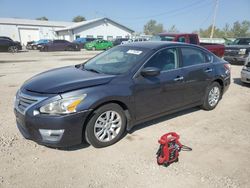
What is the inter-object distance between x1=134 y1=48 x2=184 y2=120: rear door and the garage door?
45953mm

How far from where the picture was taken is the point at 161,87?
4.30 metres

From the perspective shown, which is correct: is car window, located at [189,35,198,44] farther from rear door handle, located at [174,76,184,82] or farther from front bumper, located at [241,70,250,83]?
rear door handle, located at [174,76,184,82]

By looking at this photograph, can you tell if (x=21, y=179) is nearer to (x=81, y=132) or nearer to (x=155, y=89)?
(x=81, y=132)

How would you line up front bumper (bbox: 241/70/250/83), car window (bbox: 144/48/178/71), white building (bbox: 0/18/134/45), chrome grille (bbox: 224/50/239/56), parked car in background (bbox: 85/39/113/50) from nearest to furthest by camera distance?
1. car window (bbox: 144/48/178/71)
2. front bumper (bbox: 241/70/250/83)
3. chrome grille (bbox: 224/50/239/56)
4. parked car in background (bbox: 85/39/113/50)
5. white building (bbox: 0/18/134/45)

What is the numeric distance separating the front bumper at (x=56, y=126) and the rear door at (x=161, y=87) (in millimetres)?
1064

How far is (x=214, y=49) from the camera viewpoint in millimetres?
13141

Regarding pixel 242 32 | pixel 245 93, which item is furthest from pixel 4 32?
pixel 242 32

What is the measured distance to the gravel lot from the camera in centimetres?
303

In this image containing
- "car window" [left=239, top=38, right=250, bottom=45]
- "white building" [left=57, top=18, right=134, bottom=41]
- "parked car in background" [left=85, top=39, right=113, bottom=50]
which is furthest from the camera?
"white building" [left=57, top=18, right=134, bottom=41]

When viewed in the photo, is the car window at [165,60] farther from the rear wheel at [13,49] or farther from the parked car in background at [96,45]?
the parked car in background at [96,45]

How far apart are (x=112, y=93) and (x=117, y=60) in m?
1.11

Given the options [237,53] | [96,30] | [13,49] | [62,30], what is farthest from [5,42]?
[96,30]

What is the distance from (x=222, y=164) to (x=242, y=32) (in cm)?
9687

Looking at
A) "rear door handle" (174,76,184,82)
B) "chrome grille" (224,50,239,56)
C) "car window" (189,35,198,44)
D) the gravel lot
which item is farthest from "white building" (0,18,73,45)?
"rear door handle" (174,76,184,82)
